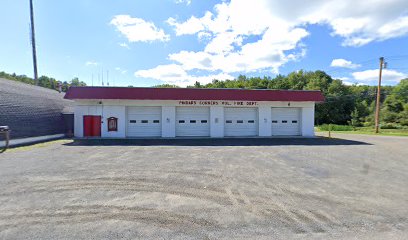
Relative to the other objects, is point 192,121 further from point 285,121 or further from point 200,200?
point 200,200

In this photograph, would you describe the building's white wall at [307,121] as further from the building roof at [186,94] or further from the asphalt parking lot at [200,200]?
the asphalt parking lot at [200,200]

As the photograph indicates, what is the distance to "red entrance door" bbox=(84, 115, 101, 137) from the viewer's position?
20.1m

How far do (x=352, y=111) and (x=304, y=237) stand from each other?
60186 mm

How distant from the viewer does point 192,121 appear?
→ 2111 cm

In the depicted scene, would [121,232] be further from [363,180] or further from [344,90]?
[344,90]

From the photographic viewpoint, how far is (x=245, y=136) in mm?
21531

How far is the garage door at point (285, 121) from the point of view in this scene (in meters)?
22.1

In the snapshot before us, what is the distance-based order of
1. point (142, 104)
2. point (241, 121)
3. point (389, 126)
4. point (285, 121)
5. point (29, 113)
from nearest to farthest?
1. point (29, 113)
2. point (142, 104)
3. point (241, 121)
4. point (285, 121)
5. point (389, 126)

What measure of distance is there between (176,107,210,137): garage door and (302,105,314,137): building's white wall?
29.5ft

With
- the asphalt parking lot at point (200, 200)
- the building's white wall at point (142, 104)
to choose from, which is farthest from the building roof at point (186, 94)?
the asphalt parking lot at point (200, 200)

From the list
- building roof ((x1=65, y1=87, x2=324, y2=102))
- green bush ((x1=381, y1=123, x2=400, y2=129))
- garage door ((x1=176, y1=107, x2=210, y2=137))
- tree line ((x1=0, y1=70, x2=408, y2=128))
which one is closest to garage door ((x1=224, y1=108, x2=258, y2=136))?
building roof ((x1=65, y1=87, x2=324, y2=102))

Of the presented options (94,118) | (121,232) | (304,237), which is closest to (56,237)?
(121,232)

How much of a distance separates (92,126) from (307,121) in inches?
758

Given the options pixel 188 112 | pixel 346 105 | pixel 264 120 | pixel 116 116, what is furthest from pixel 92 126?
pixel 346 105
